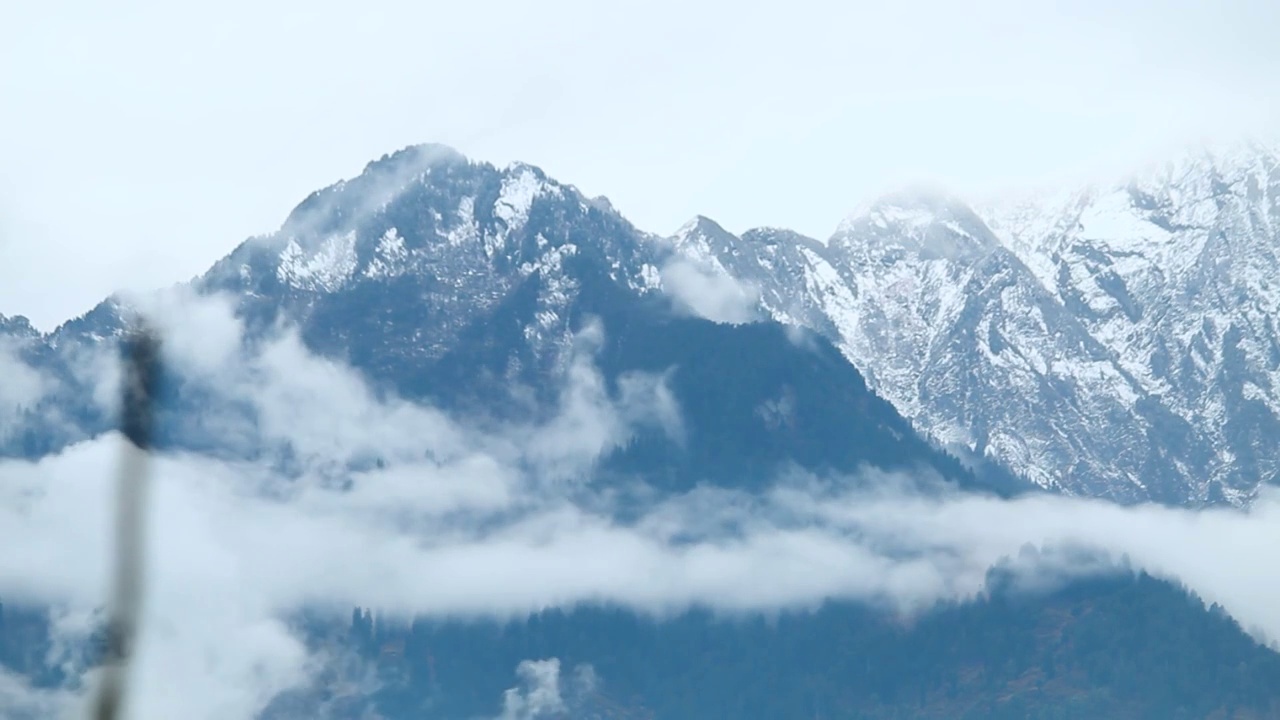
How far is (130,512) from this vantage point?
16.3 metres

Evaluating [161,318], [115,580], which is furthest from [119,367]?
[115,580]

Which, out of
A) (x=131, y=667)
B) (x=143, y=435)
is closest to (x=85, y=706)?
(x=131, y=667)

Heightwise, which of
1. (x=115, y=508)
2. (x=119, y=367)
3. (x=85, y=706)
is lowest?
(x=85, y=706)

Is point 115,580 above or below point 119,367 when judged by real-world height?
below

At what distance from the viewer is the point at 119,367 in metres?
16.9

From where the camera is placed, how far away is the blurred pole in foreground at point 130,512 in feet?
52.7

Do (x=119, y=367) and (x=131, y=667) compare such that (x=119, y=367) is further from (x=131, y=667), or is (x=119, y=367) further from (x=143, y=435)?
(x=131, y=667)

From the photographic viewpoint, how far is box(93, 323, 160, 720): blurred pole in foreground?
16.1 meters

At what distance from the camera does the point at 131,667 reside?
53.2ft

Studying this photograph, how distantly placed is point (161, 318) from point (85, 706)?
2664 millimetres

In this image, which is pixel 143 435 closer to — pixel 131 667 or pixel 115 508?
pixel 115 508

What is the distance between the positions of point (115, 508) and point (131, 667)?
1.04m

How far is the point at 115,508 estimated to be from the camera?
1622 cm

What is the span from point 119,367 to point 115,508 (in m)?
1.13
